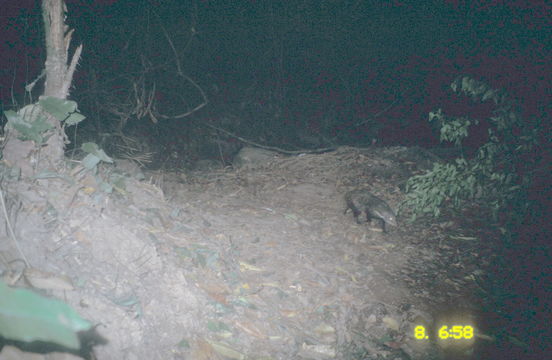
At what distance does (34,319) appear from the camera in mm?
1046

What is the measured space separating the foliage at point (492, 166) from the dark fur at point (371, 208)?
445mm

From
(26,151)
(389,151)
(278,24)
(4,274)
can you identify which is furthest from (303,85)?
(4,274)

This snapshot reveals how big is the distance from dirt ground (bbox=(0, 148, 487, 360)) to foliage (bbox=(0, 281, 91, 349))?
2.53 feet

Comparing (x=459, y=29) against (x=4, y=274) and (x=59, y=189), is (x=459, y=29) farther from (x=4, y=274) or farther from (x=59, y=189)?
(x=4, y=274)

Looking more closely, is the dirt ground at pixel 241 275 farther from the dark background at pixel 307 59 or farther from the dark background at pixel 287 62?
the dark background at pixel 307 59

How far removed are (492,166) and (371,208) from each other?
1.81 meters

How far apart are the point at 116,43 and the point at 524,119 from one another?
34.0ft

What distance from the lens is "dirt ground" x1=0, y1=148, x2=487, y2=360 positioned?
8.46 feet

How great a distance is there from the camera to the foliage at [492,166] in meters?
4.72
